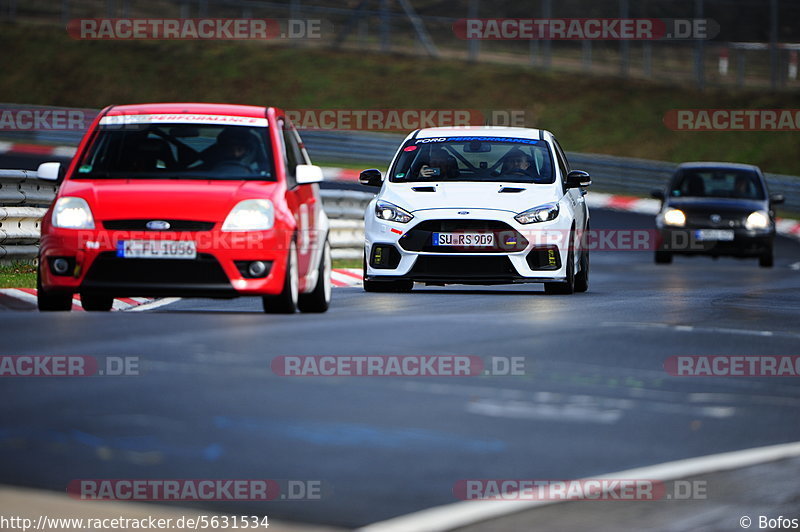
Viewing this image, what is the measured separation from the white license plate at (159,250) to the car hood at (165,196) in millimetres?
196

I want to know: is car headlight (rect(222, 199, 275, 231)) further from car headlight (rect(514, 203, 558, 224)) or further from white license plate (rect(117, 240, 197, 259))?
car headlight (rect(514, 203, 558, 224))

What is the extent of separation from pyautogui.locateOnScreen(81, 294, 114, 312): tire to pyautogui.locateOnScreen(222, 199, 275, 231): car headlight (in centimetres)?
193

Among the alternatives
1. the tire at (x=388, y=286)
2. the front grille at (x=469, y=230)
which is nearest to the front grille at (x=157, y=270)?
the front grille at (x=469, y=230)

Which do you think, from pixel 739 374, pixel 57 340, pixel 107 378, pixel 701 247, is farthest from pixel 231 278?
pixel 701 247

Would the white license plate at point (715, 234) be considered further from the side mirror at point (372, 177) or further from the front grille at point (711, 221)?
the side mirror at point (372, 177)

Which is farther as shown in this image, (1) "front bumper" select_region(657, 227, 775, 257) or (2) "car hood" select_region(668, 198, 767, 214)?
(2) "car hood" select_region(668, 198, 767, 214)

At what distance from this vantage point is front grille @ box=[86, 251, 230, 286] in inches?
482

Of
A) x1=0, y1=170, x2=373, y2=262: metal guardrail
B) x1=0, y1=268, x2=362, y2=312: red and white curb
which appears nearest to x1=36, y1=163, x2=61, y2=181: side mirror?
x1=0, y1=268, x2=362, y2=312: red and white curb

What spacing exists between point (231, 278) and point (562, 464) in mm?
5142

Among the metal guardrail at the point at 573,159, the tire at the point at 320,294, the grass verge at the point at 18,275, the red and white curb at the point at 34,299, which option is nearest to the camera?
the tire at the point at 320,294

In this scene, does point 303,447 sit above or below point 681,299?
above

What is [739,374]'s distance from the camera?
36.5 ft

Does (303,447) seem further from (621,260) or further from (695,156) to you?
(695,156)

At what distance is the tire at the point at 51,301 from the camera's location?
12.8 m
